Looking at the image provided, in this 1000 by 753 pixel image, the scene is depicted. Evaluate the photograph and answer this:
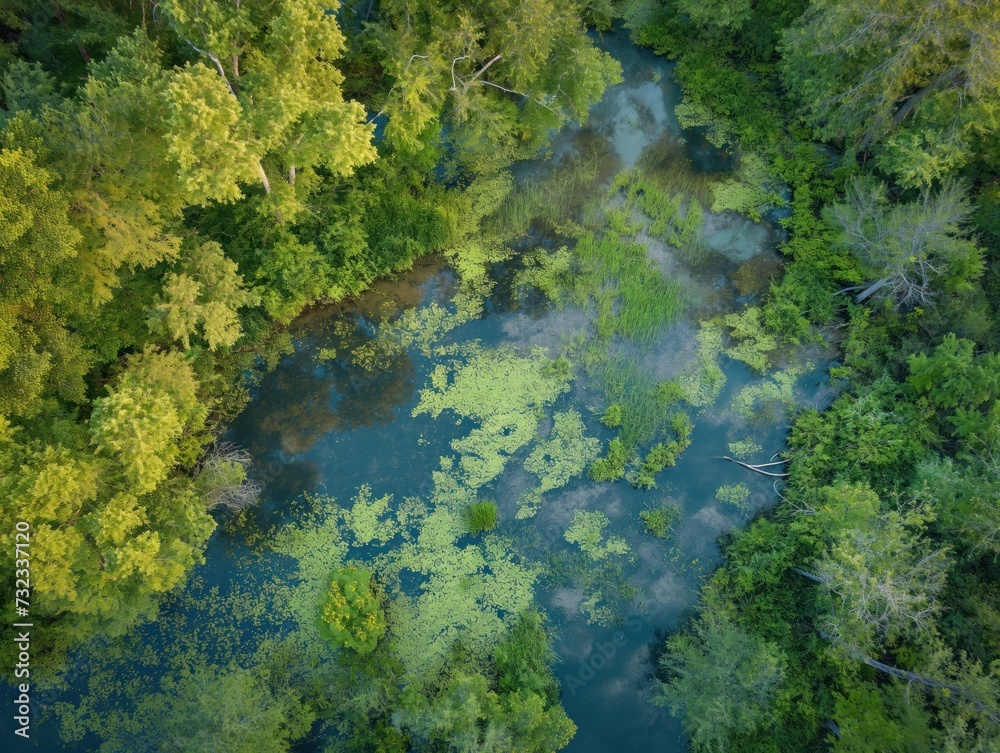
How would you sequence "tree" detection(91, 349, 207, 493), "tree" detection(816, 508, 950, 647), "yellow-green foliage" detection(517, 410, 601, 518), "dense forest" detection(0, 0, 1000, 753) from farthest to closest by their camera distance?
1. "yellow-green foliage" detection(517, 410, 601, 518)
2. "tree" detection(816, 508, 950, 647)
3. "dense forest" detection(0, 0, 1000, 753)
4. "tree" detection(91, 349, 207, 493)

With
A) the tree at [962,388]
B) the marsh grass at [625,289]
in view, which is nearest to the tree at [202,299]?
the marsh grass at [625,289]

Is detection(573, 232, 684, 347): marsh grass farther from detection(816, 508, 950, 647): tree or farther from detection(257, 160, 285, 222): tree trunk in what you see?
detection(257, 160, 285, 222): tree trunk

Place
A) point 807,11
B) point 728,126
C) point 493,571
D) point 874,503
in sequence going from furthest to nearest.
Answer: point 728,126, point 807,11, point 493,571, point 874,503

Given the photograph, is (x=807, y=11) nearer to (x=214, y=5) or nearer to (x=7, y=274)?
(x=214, y=5)

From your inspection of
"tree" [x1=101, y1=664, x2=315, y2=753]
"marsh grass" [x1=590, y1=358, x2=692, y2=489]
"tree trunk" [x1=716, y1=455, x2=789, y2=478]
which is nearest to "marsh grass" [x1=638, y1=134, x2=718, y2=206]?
"marsh grass" [x1=590, y1=358, x2=692, y2=489]

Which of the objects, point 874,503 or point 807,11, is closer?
point 874,503

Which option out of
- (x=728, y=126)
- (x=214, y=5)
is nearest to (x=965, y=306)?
(x=728, y=126)
